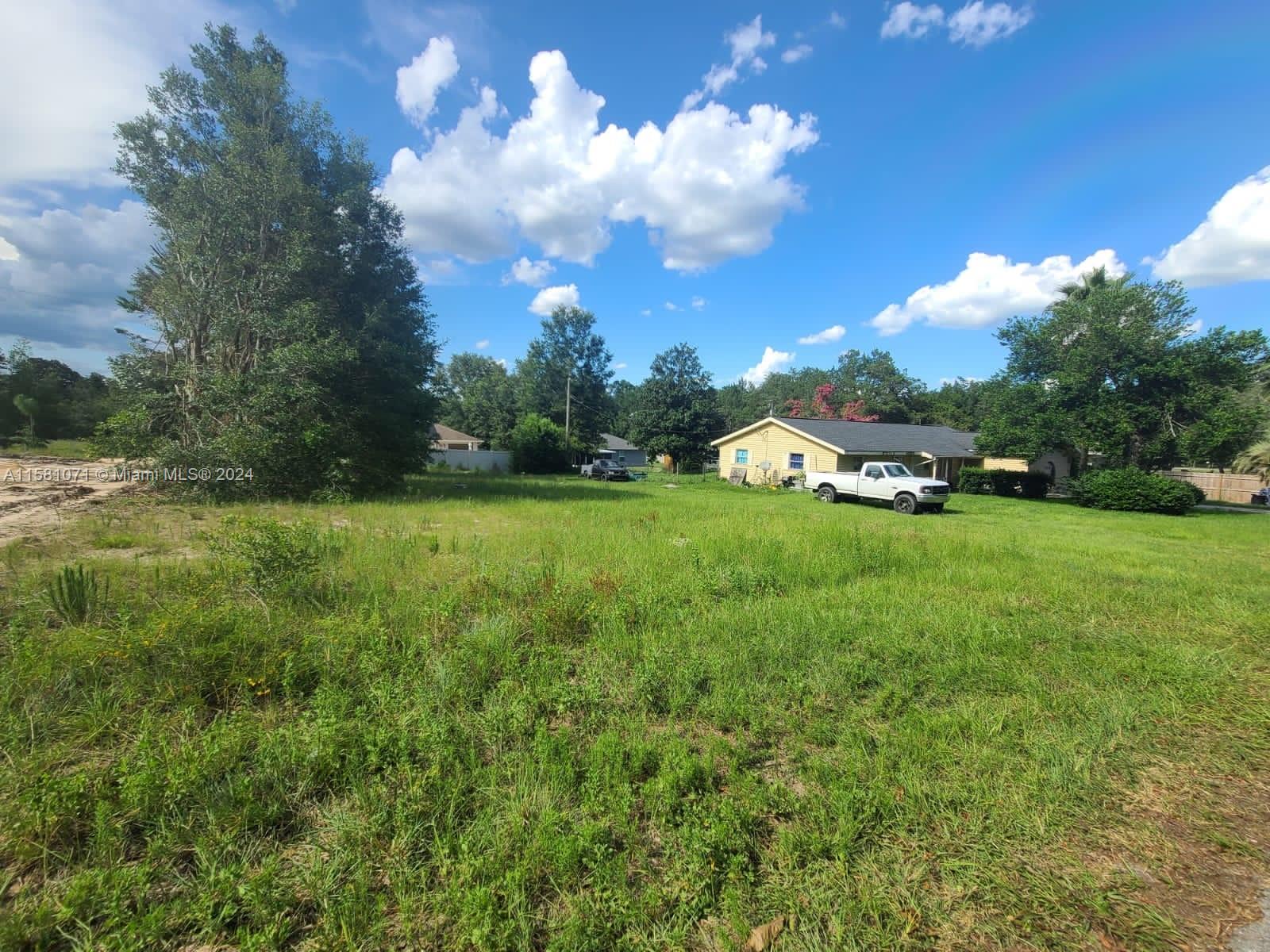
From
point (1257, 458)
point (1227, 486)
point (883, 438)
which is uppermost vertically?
point (883, 438)

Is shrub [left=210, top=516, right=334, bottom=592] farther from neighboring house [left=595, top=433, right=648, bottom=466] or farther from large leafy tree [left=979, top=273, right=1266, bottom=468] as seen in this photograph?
neighboring house [left=595, top=433, right=648, bottom=466]

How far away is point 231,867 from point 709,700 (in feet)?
8.97

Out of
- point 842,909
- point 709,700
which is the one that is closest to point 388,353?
point 709,700

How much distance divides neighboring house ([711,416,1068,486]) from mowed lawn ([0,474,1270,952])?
19.2 metres

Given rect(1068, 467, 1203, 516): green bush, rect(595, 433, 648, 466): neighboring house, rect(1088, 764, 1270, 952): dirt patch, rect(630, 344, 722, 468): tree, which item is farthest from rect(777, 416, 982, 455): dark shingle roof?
rect(1088, 764, 1270, 952): dirt patch

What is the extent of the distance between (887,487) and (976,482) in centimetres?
1167

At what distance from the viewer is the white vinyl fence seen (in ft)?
113

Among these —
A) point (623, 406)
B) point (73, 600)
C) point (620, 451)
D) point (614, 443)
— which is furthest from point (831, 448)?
point (623, 406)

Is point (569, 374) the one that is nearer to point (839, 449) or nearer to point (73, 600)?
point (839, 449)

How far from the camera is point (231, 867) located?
6.85ft

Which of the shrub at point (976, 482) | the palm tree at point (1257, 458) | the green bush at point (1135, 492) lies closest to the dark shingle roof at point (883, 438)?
the shrub at point (976, 482)

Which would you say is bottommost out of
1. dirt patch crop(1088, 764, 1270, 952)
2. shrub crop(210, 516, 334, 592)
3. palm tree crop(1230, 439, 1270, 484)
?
dirt patch crop(1088, 764, 1270, 952)

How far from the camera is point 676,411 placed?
40938mm

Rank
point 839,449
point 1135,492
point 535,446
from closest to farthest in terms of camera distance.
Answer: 1. point 1135,492
2. point 839,449
3. point 535,446
